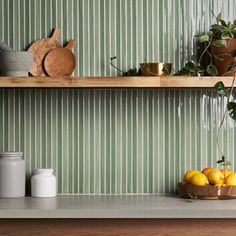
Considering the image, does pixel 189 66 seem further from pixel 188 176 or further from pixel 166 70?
pixel 188 176

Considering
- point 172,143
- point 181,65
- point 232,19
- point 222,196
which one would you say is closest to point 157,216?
point 222,196

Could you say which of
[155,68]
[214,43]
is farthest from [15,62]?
[214,43]

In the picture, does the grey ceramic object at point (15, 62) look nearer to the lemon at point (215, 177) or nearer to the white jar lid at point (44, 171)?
the white jar lid at point (44, 171)

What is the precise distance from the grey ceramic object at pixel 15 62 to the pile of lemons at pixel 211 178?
3.13 ft

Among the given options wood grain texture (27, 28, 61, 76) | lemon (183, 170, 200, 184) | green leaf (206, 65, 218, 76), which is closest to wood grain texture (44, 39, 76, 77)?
wood grain texture (27, 28, 61, 76)

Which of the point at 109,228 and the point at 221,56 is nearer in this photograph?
the point at 109,228

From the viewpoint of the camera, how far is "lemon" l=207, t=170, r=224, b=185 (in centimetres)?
300

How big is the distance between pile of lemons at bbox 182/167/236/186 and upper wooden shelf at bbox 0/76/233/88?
1.38ft

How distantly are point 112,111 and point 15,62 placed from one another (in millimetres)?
582

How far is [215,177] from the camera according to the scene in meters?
3.00

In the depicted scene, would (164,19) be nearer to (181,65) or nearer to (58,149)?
(181,65)

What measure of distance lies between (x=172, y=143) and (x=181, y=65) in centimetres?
41

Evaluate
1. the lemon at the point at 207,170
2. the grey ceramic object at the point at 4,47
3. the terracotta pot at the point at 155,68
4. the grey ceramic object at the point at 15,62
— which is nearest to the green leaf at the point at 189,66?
the terracotta pot at the point at 155,68

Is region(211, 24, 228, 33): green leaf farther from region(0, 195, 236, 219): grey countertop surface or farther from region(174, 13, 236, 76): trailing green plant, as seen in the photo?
region(0, 195, 236, 219): grey countertop surface
